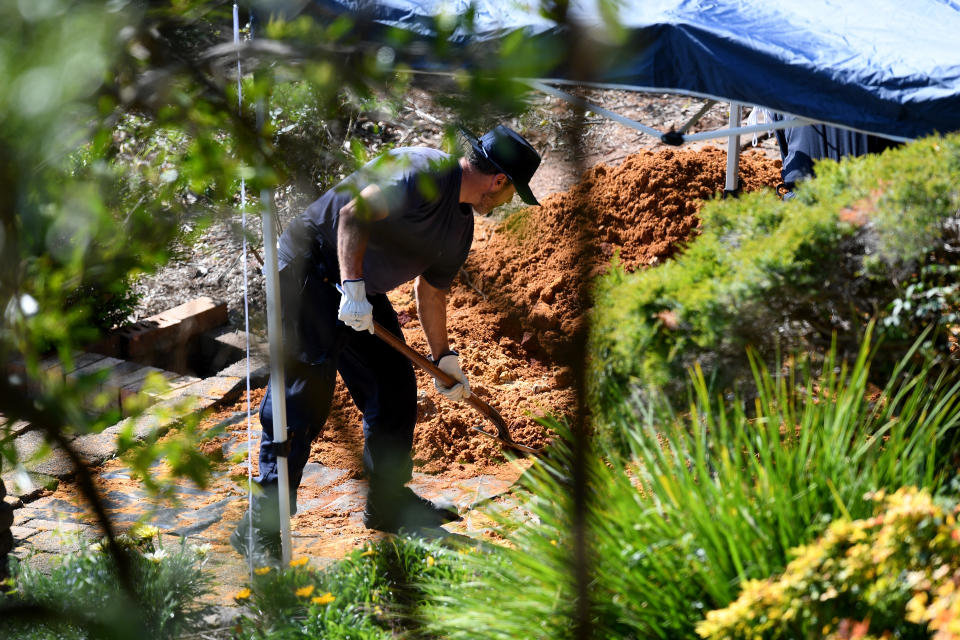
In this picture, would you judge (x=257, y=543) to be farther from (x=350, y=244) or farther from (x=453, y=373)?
(x=350, y=244)

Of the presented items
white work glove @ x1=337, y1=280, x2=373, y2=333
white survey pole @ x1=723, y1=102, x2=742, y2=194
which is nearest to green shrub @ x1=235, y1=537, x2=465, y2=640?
white work glove @ x1=337, y1=280, x2=373, y2=333

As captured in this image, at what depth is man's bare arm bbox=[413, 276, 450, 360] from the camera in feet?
14.0

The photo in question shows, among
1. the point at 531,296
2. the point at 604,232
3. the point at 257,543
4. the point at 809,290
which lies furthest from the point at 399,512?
the point at 604,232

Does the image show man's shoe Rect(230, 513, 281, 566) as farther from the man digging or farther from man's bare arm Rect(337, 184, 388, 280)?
man's bare arm Rect(337, 184, 388, 280)

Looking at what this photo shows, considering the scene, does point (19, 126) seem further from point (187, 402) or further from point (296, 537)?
point (296, 537)

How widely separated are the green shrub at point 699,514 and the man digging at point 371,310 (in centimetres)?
133

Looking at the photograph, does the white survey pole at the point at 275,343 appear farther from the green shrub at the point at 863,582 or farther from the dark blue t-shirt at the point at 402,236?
the green shrub at the point at 863,582

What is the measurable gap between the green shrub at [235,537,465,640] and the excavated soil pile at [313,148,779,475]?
1.34 m

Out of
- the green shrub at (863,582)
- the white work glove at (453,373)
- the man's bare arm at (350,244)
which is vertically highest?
the man's bare arm at (350,244)

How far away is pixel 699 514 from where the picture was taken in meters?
2.41

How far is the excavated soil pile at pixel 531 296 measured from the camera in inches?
193

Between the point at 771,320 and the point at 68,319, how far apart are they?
201 centimetres

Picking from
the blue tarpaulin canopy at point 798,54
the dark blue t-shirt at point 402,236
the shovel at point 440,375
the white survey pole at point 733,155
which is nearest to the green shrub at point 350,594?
the shovel at point 440,375

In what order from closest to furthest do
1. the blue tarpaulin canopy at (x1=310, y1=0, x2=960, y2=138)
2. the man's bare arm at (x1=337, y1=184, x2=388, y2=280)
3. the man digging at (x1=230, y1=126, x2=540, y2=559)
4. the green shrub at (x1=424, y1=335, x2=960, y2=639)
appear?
the green shrub at (x1=424, y1=335, x2=960, y2=639) → the man's bare arm at (x1=337, y1=184, x2=388, y2=280) → the man digging at (x1=230, y1=126, x2=540, y2=559) → the blue tarpaulin canopy at (x1=310, y1=0, x2=960, y2=138)
